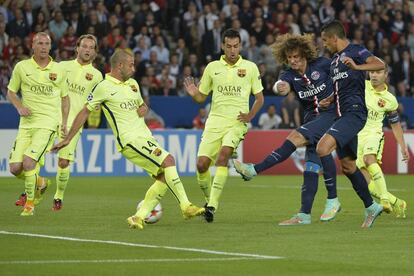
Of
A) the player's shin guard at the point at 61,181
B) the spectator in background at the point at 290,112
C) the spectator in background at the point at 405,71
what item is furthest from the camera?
the spectator in background at the point at 405,71

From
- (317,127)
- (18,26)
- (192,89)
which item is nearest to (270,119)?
(18,26)

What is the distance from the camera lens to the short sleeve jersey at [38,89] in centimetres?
1634

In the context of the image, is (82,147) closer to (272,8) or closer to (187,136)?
(187,136)

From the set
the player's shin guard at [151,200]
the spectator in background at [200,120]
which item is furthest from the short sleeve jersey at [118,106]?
the spectator in background at [200,120]

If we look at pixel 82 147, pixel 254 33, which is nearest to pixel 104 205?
pixel 82 147

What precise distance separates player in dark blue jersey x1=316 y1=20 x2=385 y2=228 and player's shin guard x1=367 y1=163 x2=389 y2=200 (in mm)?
1851

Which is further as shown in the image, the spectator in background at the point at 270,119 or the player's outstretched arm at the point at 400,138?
the spectator in background at the point at 270,119

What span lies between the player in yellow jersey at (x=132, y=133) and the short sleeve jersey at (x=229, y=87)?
1.55 meters

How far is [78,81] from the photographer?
18062mm

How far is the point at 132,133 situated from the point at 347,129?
8.37 feet

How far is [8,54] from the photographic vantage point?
90.8ft

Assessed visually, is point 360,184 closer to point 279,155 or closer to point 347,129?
point 347,129

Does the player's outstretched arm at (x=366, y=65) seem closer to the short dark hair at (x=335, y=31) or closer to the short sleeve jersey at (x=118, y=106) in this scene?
the short dark hair at (x=335, y=31)

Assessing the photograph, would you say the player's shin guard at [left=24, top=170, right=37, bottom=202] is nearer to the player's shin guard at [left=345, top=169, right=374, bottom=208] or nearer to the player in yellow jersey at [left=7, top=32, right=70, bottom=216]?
the player in yellow jersey at [left=7, top=32, right=70, bottom=216]
